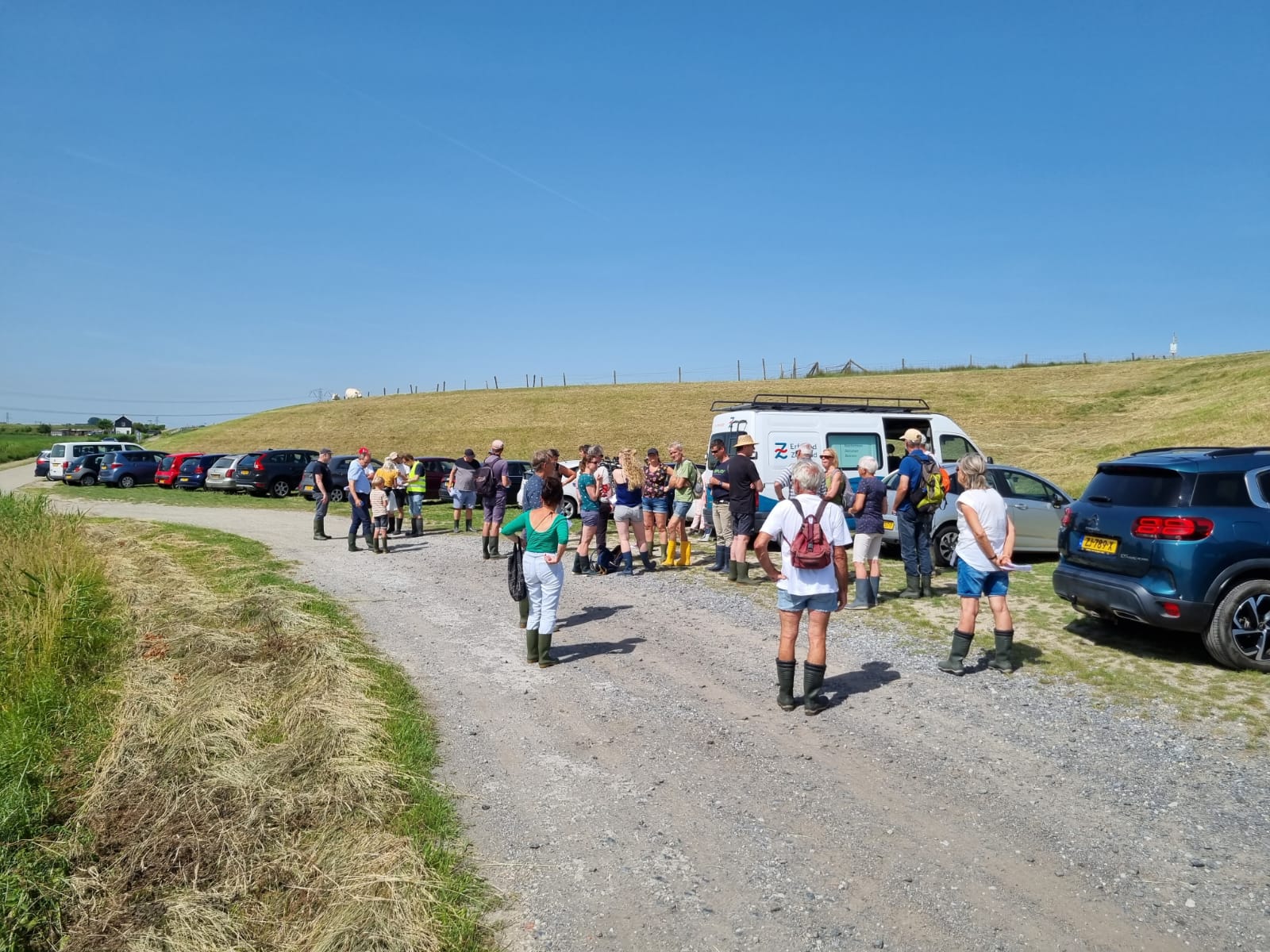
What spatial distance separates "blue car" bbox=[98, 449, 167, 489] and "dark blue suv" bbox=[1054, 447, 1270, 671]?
32600mm

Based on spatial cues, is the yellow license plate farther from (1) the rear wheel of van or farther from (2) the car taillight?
(1) the rear wheel of van

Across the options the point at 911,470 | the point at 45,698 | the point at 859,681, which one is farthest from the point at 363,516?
the point at 859,681

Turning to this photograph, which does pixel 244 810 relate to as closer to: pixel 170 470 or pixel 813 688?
pixel 813 688

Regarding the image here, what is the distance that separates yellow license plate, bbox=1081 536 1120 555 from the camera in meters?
7.30

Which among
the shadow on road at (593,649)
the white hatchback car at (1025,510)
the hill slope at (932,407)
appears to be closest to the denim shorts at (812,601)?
the shadow on road at (593,649)

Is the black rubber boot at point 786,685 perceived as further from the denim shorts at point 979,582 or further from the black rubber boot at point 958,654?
the denim shorts at point 979,582

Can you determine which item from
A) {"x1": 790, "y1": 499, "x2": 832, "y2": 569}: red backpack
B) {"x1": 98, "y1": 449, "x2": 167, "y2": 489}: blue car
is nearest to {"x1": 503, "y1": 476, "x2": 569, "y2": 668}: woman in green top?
{"x1": 790, "y1": 499, "x2": 832, "y2": 569}: red backpack

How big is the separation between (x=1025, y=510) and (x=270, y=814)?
36.4 feet

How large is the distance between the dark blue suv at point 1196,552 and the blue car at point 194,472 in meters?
28.6

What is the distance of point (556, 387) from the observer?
70562 mm

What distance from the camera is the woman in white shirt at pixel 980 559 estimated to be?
6.85 metres

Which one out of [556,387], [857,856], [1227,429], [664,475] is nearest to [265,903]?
[857,856]

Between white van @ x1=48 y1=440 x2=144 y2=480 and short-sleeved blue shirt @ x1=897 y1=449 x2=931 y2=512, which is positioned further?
white van @ x1=48 y1=440 x2=144 y2=480

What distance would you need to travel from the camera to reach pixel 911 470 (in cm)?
962
